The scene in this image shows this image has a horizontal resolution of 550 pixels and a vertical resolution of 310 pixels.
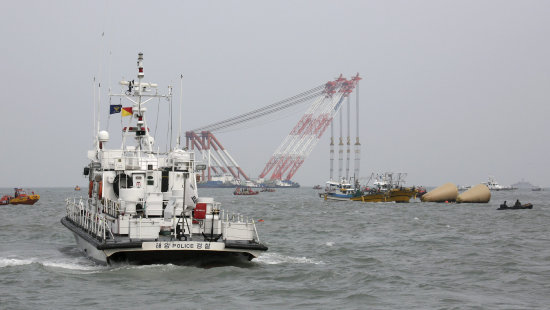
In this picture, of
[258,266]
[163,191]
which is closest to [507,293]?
[258,266]

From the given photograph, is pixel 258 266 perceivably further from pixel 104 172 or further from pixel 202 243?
pixel 104 172

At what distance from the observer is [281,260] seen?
27328 mm

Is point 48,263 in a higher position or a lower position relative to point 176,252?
lower

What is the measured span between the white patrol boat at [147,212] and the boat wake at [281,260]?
228cm

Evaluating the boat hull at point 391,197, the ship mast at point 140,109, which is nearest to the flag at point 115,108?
the ship mast at point 140,109

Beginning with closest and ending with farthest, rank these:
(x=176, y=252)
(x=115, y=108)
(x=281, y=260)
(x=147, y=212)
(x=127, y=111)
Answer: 1. (x=176, y=252)
2. (x=147, y=212)
3. (x=281, y=260)
4. (x=127, y=111)
5. (x=115, y=108)

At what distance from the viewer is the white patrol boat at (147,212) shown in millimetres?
21750

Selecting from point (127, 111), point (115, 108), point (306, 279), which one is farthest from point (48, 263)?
point (306, 279)

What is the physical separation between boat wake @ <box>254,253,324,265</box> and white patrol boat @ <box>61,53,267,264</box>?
2.28 m

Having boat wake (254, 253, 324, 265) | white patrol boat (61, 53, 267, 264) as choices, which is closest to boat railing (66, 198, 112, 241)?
white patrol boat (61, 53, 267, 264)

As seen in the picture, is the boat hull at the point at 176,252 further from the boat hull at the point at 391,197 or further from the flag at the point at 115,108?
the boat hull at the point at 391,197

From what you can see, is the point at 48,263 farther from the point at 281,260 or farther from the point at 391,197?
the point at 391,197

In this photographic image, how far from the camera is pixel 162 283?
20406mm

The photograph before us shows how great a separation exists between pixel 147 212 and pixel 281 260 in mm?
5881
